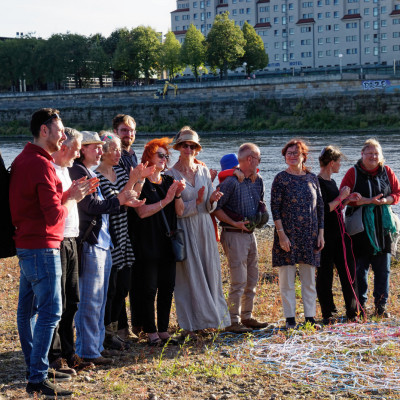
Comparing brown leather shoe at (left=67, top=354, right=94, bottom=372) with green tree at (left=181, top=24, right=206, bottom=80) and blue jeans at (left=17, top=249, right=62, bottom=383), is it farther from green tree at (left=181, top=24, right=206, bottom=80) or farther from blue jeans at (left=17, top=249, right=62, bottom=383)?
green tree at (left=181, top=24, right=206, bottom=80)

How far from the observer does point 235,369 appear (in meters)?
4.64

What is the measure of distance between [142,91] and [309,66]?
2707 centimetres

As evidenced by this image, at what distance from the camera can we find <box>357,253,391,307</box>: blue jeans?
6.36 meters

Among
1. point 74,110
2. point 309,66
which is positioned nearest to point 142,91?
point 74,110

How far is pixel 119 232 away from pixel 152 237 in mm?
313

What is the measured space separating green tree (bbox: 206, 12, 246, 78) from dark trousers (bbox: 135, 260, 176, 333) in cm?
5951

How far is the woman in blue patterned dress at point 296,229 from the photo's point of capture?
229 inches

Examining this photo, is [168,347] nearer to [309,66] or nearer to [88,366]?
[88,366]

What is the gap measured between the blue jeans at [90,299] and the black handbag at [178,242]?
2.09 feet

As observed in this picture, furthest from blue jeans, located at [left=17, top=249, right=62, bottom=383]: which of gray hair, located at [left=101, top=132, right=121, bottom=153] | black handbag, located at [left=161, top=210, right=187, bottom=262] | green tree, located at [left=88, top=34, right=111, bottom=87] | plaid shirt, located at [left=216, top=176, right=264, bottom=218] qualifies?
green tree, located at [left=88, top=34, right=111, bottom=87]

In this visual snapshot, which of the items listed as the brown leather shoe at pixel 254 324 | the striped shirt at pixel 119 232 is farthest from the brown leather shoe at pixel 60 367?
the brown leather shoe at pixel 254 324

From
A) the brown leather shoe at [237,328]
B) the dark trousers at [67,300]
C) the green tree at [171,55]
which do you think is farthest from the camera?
the green tree at [171,55]

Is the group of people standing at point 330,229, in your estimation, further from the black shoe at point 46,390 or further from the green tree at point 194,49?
the green tree at point 194,49

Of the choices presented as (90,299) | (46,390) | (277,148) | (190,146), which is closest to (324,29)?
(277,148)
